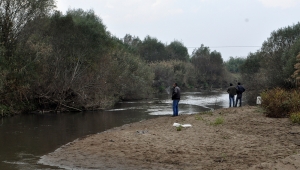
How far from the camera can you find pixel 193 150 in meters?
11.8

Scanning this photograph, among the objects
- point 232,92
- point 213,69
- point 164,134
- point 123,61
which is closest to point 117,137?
point 164,134

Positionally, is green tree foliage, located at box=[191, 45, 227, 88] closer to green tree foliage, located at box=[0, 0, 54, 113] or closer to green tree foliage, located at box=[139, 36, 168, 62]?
green tree foliage, located at box=[139, 36, 168, 62]

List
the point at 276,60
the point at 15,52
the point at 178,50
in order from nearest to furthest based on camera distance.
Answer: the point at 15,52 < the point at 276,60 < the point at 178,50

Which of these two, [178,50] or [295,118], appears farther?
[178,50]

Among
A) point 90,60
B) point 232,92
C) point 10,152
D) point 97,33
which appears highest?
point 97,33

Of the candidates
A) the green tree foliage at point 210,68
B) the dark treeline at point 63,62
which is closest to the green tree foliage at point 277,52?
the dark treeline at point 63,62

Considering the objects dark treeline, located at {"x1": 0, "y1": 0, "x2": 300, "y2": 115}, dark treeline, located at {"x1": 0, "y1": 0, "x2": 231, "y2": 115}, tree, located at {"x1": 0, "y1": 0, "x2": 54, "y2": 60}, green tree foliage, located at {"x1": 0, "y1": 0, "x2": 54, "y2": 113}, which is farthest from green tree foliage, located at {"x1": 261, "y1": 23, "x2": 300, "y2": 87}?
tree, located at {"x1": 0, "y1": 0, "x2": 54, "y2": 60}

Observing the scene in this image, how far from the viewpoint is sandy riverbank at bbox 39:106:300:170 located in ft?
33.4

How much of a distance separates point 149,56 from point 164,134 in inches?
4211

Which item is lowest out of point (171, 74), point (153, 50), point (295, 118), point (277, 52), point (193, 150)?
point (193, 150)

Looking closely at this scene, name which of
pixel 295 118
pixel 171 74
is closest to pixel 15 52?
pixel 295 118

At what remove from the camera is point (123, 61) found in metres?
47.9

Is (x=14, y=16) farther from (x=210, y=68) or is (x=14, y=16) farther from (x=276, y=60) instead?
(x=210, y=68)

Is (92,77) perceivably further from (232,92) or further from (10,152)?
(10,152)
